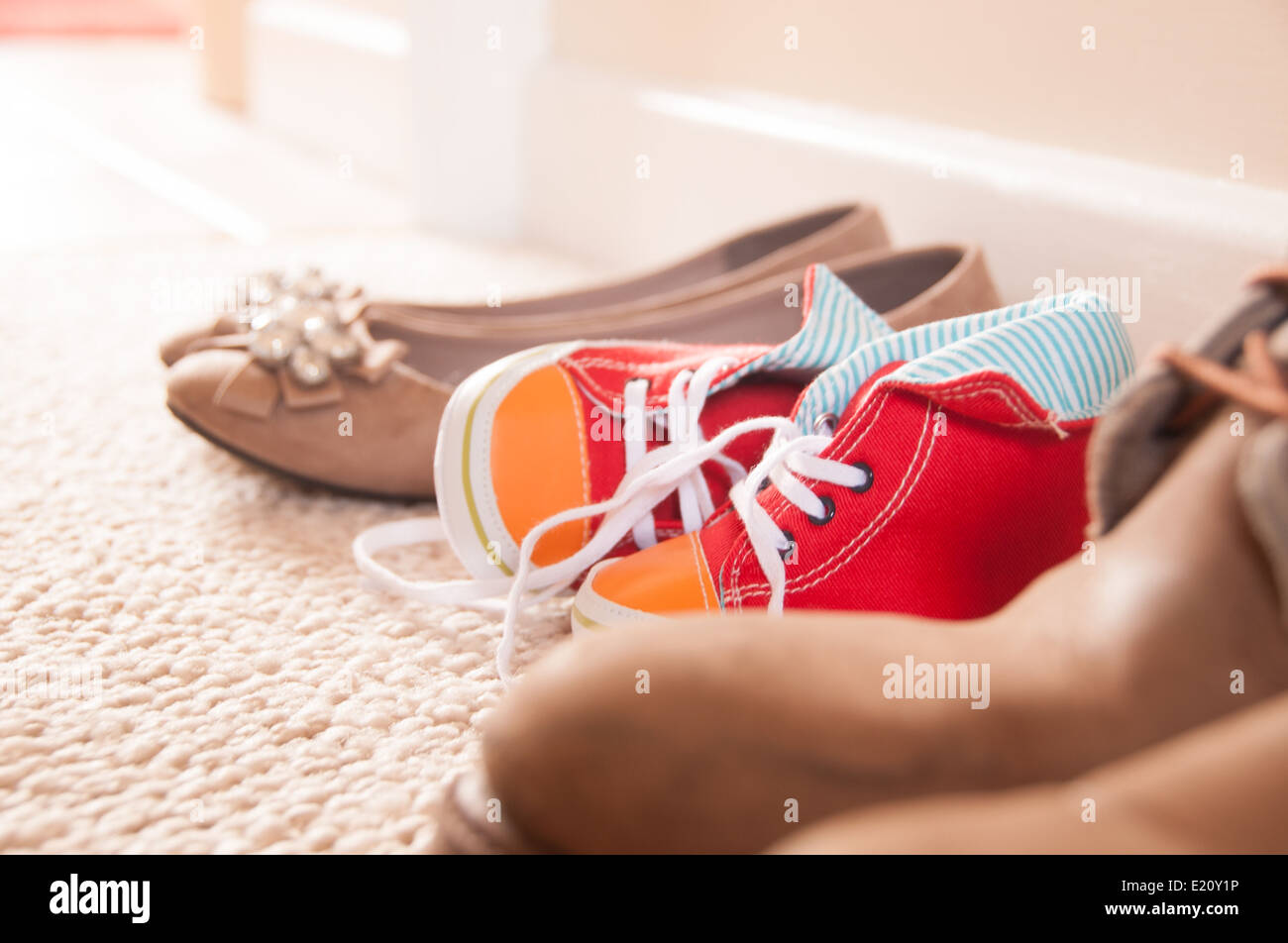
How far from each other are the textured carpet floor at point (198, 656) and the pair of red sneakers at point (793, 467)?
6 centimetres

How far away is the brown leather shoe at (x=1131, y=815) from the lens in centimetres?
33

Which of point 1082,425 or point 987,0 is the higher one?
point 987,0

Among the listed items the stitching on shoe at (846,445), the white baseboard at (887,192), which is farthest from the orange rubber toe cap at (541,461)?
the white baseboard at (887,192)

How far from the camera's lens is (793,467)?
0.62 metres

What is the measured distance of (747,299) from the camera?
3.00ft

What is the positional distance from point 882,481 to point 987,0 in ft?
2.14

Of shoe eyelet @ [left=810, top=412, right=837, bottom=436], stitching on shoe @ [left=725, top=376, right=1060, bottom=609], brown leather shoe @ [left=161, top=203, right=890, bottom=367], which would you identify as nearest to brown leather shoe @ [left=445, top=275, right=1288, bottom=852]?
stitching on shoe @ [left=725, top=376, right=1060, bottom=609]

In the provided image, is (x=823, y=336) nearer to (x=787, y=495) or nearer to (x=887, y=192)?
(x=787, y=495)

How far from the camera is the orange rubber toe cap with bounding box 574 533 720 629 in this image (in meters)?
0.61

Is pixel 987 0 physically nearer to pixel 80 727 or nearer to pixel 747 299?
pixel 747 299

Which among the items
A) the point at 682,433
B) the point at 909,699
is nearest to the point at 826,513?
the point at 682,433

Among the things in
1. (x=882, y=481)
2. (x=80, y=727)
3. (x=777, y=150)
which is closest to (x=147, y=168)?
(x=777, y=150)
